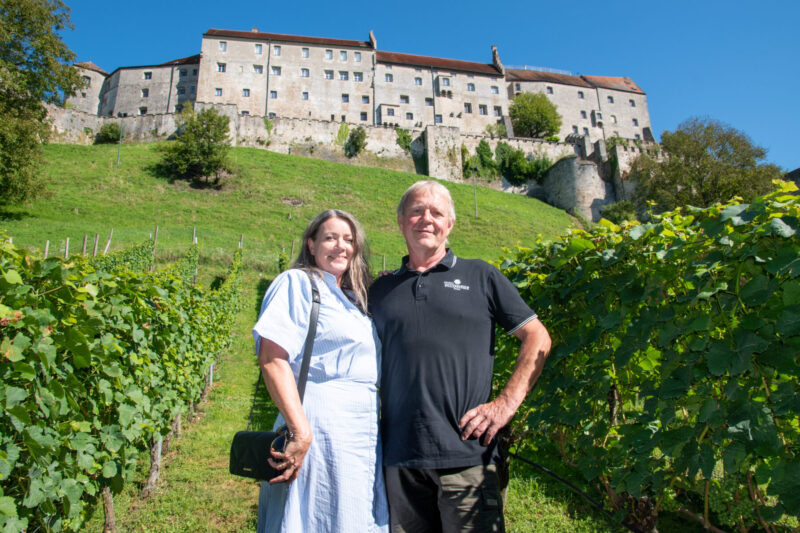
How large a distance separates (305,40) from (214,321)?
184 feet

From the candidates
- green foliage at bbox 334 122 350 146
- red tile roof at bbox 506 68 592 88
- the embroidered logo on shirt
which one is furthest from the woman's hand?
red tile roof at bbox 506 68 592 88

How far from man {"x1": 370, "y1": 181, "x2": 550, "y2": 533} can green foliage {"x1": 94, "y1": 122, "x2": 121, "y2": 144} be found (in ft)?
156

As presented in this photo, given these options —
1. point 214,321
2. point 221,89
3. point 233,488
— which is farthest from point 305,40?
point 233,488

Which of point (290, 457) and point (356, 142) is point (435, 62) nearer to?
point (356, 142)

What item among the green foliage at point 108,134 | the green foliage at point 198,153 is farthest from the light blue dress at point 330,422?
the green foliage at point 108,134

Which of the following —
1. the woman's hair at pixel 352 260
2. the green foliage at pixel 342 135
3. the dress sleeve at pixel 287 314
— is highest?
the green foliage at pixel 342 135

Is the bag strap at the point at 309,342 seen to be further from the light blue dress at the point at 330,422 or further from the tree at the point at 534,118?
the tree at the point at 534,118

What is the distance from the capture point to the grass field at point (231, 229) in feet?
13.6

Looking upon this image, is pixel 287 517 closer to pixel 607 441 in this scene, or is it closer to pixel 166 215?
pixel 607 441

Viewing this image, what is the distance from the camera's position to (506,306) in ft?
7.48

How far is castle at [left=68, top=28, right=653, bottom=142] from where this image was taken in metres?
52.0

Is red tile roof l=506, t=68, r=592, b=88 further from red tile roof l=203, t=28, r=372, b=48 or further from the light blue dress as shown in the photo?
the light blue dress

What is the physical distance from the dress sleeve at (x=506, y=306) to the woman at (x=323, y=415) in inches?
24.7

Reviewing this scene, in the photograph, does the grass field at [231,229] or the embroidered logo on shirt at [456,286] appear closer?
the embroidered logo on shirt at [456,286]
